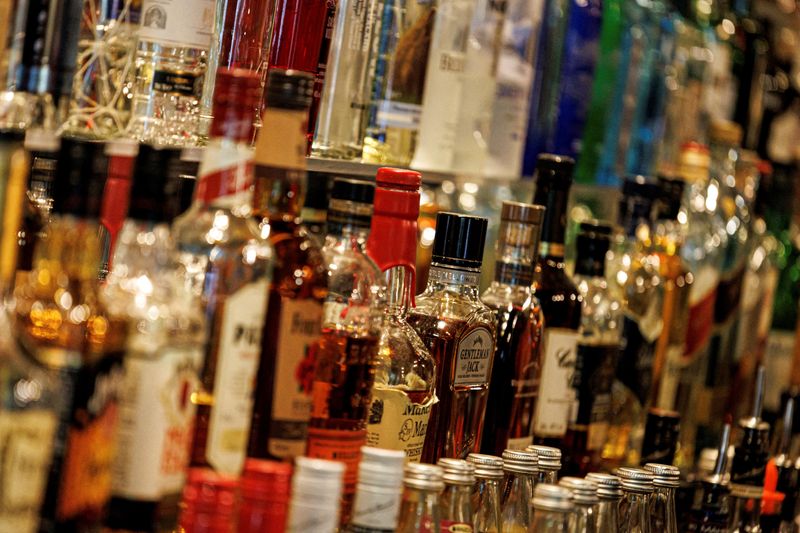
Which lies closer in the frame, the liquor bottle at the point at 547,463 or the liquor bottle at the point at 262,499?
the liquor bottle at the point at 262,499

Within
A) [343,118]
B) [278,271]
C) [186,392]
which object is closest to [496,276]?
[343,118]

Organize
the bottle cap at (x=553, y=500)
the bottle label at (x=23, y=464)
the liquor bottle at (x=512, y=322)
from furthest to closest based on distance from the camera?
the liquor bottle at (x=512, y=322) < the bottle cap at (x=553, y=500) < the bottle label at (x=23, y=464)

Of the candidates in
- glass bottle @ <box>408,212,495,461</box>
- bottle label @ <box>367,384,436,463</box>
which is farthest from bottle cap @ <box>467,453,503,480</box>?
glass bottle @ <box>408,212,495,461</box>

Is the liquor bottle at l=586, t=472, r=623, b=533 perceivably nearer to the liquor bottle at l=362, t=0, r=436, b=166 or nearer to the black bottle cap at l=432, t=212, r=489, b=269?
the black bottle cap at l=432, t=212, r=489, b=269

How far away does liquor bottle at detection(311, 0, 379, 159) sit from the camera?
6.13ft

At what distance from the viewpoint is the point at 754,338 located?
3.11 metres

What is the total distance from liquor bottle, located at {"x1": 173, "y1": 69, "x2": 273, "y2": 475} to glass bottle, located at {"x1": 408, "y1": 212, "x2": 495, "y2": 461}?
489 mm

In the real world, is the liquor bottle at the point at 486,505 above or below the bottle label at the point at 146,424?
below

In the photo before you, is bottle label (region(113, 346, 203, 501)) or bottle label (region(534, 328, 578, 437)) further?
bottle label (region(534, 328, 578, 437))

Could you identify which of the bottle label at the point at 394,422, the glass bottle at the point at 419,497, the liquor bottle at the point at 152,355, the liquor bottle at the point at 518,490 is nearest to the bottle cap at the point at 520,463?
the liquor bottle at the point at 518,490

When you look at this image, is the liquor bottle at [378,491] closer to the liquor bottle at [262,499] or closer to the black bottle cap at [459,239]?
the liquor bottle at [262,499]

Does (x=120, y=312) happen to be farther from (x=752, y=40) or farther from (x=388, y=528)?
(x=752, y=40)

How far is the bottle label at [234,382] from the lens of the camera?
3.83 feet

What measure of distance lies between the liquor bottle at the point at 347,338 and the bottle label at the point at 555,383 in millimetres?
515
